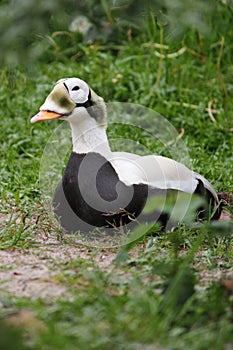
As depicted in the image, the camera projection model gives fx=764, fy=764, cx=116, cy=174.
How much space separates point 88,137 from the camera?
3.78 meters

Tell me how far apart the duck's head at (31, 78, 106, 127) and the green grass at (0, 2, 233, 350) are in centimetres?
16

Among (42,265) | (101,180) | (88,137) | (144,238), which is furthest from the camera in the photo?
(88,137)

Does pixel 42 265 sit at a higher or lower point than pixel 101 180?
lower

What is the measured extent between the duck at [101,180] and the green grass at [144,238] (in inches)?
5.3

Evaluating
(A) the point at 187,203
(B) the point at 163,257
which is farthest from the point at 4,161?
(A) the point at 187,203

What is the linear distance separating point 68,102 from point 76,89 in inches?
2.9

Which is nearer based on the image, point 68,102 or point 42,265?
point 42,265

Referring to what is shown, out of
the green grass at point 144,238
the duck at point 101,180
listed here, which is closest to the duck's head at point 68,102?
the duck at point 101,180

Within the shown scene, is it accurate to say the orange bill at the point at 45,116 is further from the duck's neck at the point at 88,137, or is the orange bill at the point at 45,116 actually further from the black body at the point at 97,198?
the black body at the point at 97,198

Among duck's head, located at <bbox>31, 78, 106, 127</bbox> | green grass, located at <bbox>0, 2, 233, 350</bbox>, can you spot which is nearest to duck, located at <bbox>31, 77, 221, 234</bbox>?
duck's head, located at <bbox>31, 78, 106, 127</bbox>

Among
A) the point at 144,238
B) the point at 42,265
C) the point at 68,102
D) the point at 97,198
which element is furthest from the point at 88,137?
the point at 42,265

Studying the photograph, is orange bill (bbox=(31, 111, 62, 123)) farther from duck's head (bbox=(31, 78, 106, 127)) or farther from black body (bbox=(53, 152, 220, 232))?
black body (bbox=(53, 152, 220, 232))

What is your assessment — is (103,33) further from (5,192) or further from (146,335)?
(146,335)

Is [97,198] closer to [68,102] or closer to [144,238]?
[144,238]
